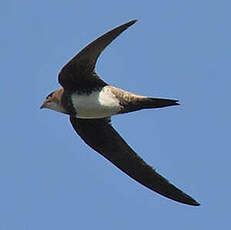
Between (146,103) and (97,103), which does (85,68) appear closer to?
(97,103)

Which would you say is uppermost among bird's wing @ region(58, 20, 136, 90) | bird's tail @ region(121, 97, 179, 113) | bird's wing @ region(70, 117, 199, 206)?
bird's wing @ region(58, 20, 136, 90)

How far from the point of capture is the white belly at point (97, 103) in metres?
14.1

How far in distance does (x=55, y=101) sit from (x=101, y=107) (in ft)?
2.12

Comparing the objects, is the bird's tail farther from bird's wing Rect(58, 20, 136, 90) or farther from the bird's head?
the bird's head

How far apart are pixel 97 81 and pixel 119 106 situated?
1.35ft

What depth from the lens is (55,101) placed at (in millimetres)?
14383

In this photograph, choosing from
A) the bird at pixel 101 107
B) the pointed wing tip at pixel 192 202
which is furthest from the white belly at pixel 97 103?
the pointed wing tip at pixel 192 202

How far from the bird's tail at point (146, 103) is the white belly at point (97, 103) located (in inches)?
5.1

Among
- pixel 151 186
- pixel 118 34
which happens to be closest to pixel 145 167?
pixel 151 186

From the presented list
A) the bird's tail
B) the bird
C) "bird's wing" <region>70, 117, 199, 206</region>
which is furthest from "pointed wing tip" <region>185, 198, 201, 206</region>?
the bird's tail

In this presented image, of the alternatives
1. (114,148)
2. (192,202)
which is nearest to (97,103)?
(114,148)

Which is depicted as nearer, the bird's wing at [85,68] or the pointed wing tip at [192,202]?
the bird's wing at [85,68]

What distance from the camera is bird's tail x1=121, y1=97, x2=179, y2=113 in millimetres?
13711

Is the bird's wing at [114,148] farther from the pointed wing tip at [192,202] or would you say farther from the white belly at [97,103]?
the white belly at [97,103]
